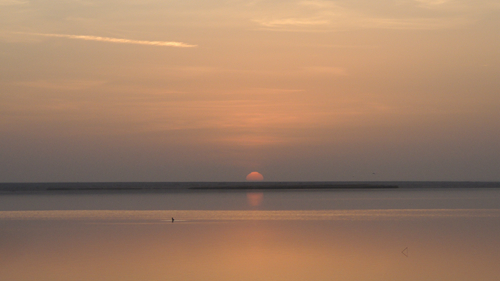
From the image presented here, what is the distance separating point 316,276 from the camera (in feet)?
43.7

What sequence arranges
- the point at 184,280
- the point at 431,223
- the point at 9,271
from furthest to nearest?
the point at 431,223
the point at 9,271
the point at 184,280

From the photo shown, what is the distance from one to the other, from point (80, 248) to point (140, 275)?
18.1 ft

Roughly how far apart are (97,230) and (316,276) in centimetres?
1340

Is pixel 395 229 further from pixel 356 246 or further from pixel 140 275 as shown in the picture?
pixel 140 275

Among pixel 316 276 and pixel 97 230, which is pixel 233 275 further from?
pixel 97 230

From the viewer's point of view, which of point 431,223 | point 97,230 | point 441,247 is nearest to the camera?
point 441,247

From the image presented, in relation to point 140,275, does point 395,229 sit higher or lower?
lower

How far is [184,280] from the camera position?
12805 mm

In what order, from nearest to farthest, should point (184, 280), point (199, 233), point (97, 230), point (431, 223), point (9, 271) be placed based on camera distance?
point (184, 280) → point (9, 271) → point (199, 233) → point (97, 230) → point (431, 223)

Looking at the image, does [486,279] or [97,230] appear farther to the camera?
[97,230]

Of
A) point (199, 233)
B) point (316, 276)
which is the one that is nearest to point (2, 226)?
point (199, 233)

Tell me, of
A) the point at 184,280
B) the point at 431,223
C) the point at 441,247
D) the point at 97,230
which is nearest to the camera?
Result: the point at 184,280

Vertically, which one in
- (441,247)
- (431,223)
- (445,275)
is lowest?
(431,223)

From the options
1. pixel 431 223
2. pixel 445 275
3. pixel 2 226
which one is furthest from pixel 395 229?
pixel 2 226
